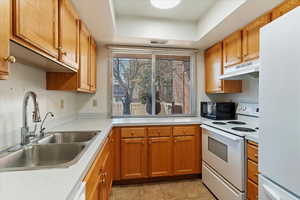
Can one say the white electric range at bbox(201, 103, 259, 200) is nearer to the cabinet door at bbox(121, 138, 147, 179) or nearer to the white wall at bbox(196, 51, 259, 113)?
the white wall at bbox(196, 51, 259, 113)

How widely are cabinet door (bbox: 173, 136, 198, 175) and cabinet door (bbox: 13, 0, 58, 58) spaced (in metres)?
1.94

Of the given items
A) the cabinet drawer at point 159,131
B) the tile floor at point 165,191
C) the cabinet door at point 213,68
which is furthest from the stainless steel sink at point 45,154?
the cabinet door at point 213,68

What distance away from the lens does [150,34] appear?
2.54 m

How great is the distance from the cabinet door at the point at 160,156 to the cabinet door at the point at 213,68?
44.4 inches

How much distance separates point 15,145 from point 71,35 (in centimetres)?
100

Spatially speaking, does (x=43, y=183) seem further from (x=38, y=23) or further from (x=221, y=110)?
(x=221, y=110)

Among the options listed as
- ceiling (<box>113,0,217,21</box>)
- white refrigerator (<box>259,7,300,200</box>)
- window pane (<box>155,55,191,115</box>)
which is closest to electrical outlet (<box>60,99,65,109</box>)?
ceiling (<box>113,0,217,21</box>)

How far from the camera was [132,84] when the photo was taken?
3.06 m

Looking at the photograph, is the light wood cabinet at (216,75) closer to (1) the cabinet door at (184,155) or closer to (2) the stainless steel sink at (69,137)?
(1) the cabinet door at (184,155)

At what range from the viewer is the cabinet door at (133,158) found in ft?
7.86

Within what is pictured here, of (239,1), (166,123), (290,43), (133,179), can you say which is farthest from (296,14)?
(133,179)

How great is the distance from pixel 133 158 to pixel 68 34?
1.72 meters

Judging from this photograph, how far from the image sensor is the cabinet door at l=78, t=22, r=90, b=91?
6.30 ft

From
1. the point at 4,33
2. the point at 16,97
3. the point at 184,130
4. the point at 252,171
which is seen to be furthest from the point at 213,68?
the point at 4,33
